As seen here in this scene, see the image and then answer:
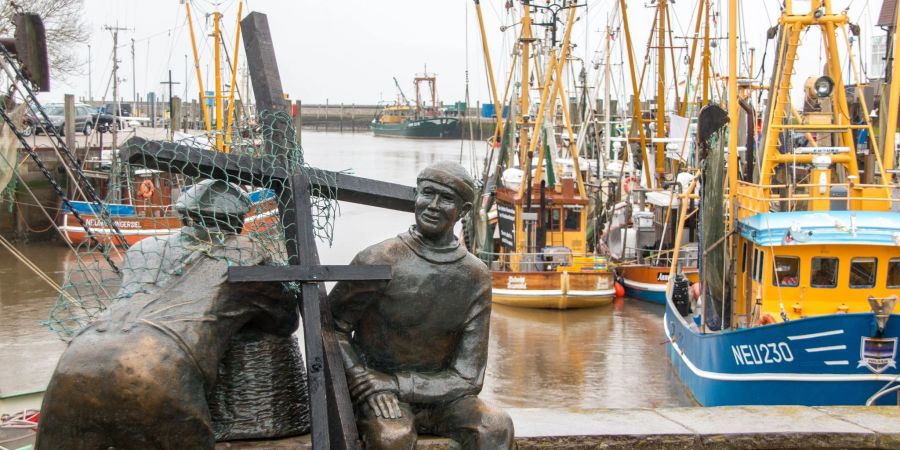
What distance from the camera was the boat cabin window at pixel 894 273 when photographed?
14.2m

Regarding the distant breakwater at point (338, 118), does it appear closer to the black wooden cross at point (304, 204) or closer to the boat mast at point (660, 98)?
the boat mast at point (660, 98)

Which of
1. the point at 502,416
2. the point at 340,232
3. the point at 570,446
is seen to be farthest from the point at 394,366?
the point at 340,232

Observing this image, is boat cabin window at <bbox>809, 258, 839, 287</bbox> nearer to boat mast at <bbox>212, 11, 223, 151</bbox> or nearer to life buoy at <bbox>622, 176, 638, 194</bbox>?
life buoy at <bbox>622, 176, 638, 194</bbox>

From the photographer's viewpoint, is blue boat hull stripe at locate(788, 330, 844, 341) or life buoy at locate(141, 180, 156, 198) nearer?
life buoy at locate(141, 180, 156, 198)

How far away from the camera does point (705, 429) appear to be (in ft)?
16.9

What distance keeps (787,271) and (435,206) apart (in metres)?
10.9

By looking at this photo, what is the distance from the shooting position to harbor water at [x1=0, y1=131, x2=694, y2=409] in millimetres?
18344

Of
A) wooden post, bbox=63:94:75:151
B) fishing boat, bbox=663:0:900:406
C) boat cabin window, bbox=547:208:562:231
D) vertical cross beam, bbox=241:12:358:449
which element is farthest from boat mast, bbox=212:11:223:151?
→ vertical cross beam, bbox=241:12:358:449

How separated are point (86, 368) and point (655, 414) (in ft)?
9.08

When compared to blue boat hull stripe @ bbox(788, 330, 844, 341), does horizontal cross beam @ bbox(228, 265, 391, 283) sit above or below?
above

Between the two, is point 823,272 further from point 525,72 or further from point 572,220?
point 525,72

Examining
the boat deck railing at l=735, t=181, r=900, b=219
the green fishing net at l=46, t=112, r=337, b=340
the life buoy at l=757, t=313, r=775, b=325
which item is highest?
the green fishing net at l=46, t=112, r=337, b=340

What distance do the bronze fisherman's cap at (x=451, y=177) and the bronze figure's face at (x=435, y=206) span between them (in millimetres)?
16

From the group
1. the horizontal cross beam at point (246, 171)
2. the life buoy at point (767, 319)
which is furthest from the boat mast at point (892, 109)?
the horizontal cross beam at point (246, 171)
